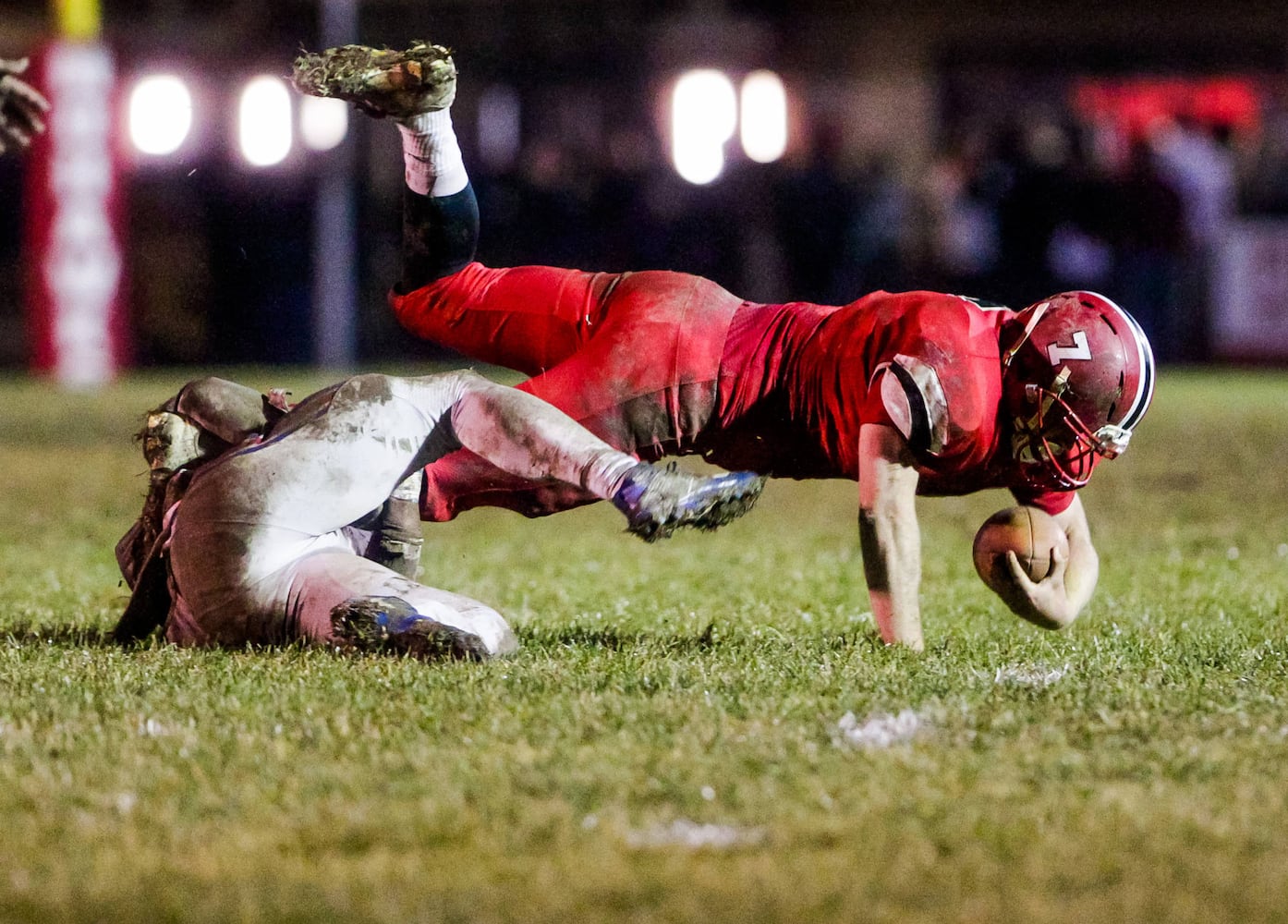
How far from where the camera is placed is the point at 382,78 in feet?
18.6

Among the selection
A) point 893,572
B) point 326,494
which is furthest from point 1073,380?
point 326,494

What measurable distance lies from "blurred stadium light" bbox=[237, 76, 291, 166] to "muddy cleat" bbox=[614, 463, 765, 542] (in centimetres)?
1473

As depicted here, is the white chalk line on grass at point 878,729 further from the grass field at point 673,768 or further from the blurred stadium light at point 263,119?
the blurred stadium light at point 263,119

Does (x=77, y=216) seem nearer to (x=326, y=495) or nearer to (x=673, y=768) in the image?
(x=326, y=495)

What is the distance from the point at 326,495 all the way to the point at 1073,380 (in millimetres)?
1957

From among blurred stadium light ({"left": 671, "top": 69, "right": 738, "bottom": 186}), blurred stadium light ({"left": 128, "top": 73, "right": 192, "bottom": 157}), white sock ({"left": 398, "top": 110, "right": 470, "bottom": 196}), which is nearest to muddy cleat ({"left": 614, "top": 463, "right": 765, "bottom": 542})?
white sock ({"left": 398, "top": 110, "right": 470, "bottom": 196})

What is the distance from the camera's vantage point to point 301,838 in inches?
131

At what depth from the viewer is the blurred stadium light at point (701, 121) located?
62.0 feet

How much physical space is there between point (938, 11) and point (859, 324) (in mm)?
18328

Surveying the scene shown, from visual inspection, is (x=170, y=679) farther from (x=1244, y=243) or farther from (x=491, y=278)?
(x=1244, y=243)

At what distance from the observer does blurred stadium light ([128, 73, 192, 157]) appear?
1886 cm

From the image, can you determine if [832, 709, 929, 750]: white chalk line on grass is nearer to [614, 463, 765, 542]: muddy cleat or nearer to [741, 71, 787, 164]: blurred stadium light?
[614, 463, 765, 542]: muddy cleat

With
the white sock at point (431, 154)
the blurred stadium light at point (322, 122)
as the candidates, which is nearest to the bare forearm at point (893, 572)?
the white sock at point (431, 154)

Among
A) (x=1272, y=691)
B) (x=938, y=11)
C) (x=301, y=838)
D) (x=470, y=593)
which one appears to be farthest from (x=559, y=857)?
Answer: (x=938, y=11)
